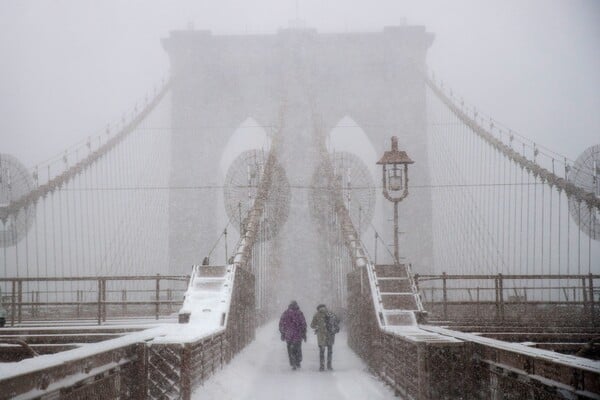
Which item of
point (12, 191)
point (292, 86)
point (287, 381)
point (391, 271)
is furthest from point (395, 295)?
point (292, 86)

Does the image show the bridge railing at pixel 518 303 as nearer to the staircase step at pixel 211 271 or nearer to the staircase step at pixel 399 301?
the staircase step at pixel 399 301

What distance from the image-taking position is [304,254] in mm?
38844

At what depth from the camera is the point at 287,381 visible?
28.6 feet

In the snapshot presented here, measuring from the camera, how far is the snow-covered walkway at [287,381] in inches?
293

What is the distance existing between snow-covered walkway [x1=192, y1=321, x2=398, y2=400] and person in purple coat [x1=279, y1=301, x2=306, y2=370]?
193 millimetres

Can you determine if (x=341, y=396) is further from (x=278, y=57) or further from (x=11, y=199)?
(x=278, y=57)

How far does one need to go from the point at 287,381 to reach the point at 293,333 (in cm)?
150

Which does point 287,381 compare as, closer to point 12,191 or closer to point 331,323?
point 331,323

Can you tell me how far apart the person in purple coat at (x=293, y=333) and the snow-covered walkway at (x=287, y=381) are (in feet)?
0.63

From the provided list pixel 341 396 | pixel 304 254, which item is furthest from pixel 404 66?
pixel 341 396

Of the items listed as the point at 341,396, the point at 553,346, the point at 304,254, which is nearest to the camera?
the point at 553,346

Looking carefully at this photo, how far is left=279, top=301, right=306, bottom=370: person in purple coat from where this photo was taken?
Answer: 10094 millimetres

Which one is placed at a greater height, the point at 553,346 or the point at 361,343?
the point at 553,346

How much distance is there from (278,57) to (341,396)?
38542 millimetres
